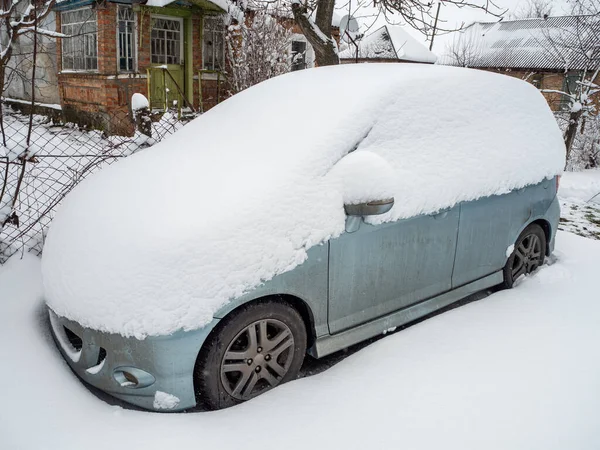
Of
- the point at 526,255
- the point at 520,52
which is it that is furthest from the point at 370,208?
the point at 520,52

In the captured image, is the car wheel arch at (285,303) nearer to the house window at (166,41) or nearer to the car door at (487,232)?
the car door at (487,232)

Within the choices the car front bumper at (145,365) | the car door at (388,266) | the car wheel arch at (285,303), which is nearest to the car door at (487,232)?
the car door at (388,266)

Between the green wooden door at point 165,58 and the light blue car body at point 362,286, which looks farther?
the green wooden door at point 165,58

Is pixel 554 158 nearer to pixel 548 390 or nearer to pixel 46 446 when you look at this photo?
pixel 548 390

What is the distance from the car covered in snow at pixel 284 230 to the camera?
231 cm

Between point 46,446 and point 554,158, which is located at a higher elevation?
point 554,158

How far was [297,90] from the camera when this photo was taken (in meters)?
3.35

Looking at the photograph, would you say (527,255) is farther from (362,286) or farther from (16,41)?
(16,41)

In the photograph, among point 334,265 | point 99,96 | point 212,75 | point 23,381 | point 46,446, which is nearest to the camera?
point 46,446

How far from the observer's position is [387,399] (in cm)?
250

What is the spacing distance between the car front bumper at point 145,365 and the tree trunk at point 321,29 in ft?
15.8

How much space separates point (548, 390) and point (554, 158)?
2126 millimetres

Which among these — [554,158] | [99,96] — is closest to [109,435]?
[554,158]

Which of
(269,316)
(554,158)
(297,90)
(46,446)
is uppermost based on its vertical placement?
(297,90)
